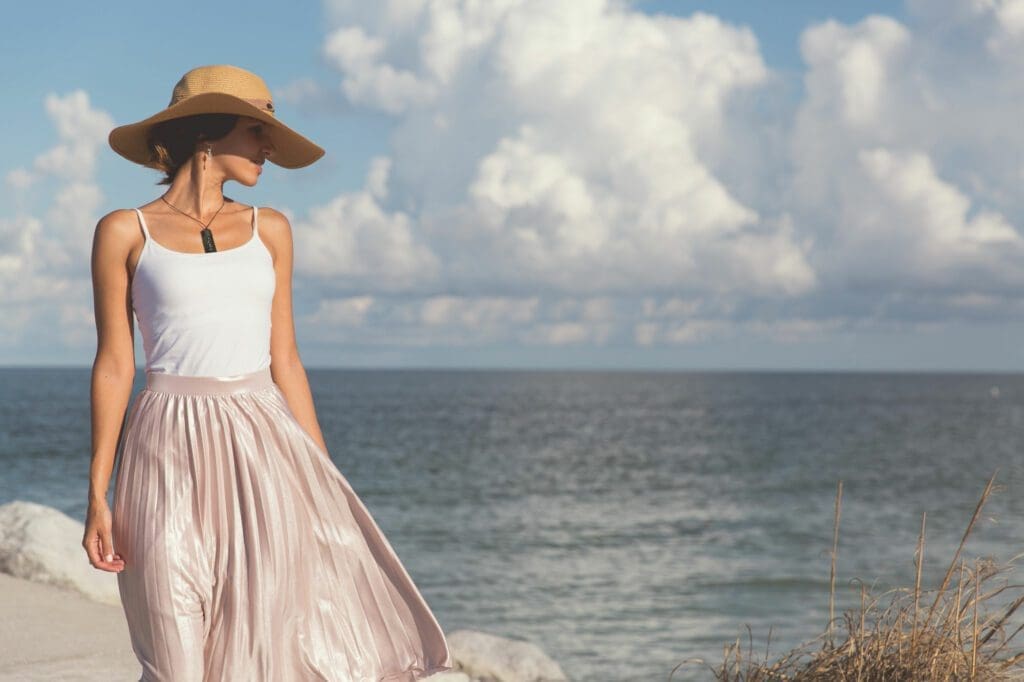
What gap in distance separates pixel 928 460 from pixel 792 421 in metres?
28.3

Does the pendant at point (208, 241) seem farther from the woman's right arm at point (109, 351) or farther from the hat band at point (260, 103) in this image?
the hat band at point (260, 103)

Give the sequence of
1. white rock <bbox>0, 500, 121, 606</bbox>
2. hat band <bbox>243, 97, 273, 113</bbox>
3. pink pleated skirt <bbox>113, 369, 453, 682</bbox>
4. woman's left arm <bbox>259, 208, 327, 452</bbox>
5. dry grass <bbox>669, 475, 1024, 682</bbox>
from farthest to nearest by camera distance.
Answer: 1. white rock <bbox>0, 500, 121, 606</bbox>
2. dry grass <bbox>669, 475, 1024, 682</bbox>
3. woman's left arm <bbox>259, 208, 327, 452</bbox>
4. hat band <bbox>243, 97, 273, 113</bbox>
5. pink pleated skirt <bbox>113, 369, 453, 682</bbox>

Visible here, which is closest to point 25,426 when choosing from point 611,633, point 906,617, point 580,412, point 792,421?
point 580,412

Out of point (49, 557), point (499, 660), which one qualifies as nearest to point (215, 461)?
point (499, 660)

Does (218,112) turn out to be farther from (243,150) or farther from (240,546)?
(240,546)

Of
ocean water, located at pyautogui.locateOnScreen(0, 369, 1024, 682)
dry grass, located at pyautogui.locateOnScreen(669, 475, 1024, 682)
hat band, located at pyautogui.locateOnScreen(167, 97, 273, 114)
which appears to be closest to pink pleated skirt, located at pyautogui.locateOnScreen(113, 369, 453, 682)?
hat band, located at pyautogui.locateOnScreen(167, 97, 273, 114)

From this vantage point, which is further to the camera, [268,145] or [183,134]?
[268,145]

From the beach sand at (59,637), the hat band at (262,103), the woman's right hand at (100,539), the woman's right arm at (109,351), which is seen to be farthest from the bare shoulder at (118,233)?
the beach sand at (59,637)

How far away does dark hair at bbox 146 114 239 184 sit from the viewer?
3174 mm

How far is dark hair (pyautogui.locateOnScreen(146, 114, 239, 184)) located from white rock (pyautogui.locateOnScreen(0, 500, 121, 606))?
5.59 metres

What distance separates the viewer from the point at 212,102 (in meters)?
3.09

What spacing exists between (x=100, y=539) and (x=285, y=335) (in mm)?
725

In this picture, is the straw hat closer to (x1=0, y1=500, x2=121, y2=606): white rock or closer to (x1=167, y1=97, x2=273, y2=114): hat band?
(x1=167, y1=97, x2=273, y2=114): hat band

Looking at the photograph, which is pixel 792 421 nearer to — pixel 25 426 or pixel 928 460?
pixel 928 460
